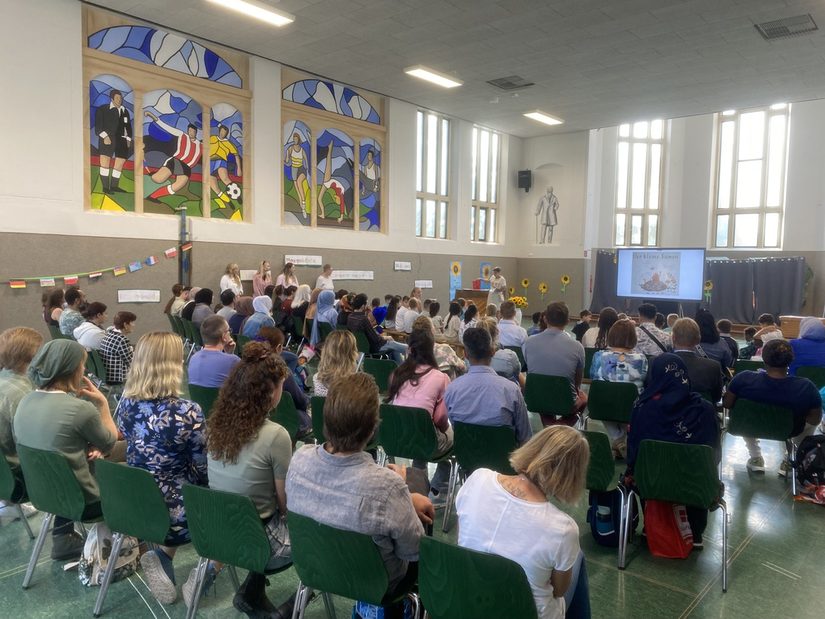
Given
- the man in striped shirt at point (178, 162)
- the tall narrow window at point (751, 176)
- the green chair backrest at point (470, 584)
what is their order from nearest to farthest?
the green chair backrest at point (470, 584) < the man in striped shirt at point (178, 162) < the tall narrow window at point (751, 176)

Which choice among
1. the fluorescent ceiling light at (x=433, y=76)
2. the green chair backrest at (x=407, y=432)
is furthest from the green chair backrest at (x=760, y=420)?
the fluorescent ceiling light at (x=433, y=76)

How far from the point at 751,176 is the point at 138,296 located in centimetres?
1631

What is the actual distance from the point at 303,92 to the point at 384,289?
4.51 meters

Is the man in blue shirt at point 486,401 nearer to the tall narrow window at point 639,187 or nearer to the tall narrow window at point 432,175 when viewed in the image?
A: the tall narrow window at point 432,175

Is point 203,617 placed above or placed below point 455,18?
below

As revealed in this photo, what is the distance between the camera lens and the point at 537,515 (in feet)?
5.87

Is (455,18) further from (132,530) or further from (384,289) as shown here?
(132,530)

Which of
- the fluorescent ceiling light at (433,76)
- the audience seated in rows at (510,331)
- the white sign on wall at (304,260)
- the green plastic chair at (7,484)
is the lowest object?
the green plastic chair at (7,484)

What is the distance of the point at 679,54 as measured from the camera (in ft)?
33.3

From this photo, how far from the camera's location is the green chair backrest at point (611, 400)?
13.8 feet

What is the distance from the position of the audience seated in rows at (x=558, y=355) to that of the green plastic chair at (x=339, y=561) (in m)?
3.02

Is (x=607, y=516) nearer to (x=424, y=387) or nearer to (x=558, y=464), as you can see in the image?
(x=424, y=387)

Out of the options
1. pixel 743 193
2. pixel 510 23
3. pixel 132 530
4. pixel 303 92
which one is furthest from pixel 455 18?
pixel 743 193

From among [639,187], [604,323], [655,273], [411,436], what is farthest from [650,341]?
[639,187]
